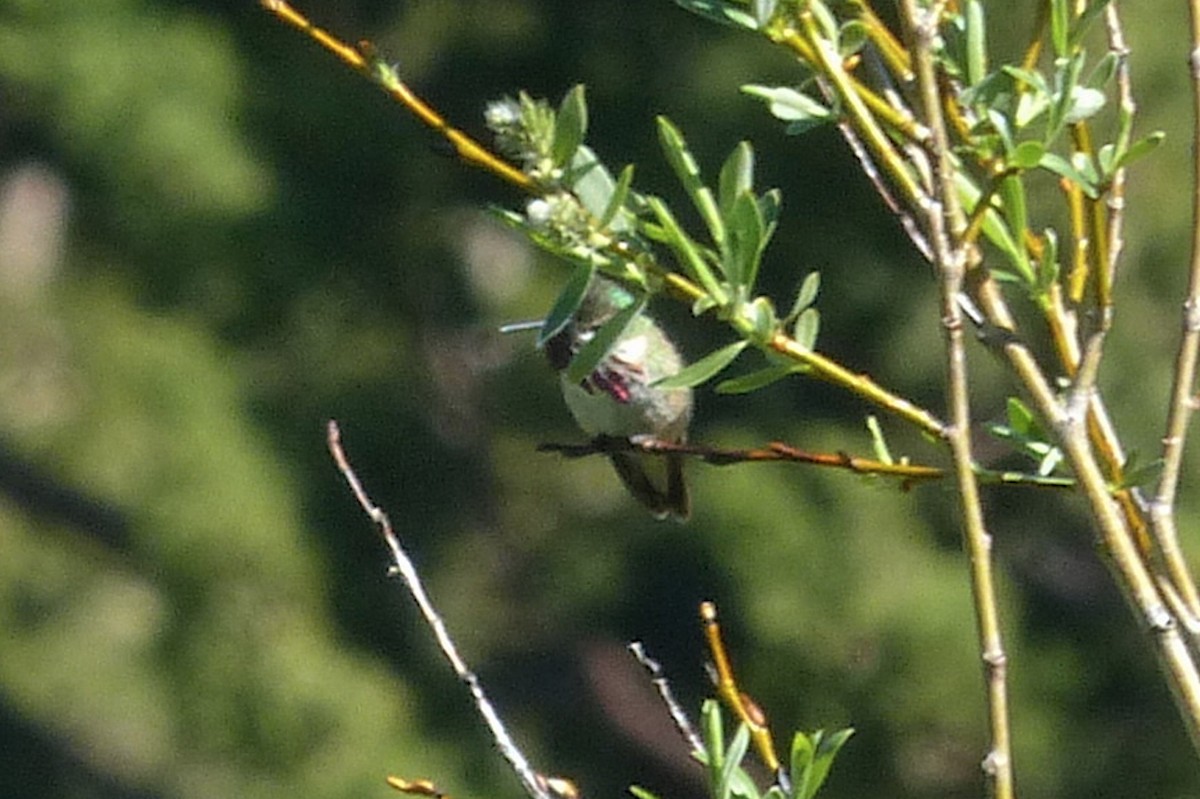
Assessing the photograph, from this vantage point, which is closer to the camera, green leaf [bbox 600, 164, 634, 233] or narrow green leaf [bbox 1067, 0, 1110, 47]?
green leaf [bbox 600, 164, 634, 233]

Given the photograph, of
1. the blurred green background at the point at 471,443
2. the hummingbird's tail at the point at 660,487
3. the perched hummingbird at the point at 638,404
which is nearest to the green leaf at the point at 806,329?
the perched hummingbird at the point at 638,404

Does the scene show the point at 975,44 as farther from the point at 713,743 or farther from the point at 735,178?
the point at 713,743

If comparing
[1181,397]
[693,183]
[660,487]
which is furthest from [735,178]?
[660,487]

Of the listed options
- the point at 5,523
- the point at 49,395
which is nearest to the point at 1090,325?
the point at 49,395

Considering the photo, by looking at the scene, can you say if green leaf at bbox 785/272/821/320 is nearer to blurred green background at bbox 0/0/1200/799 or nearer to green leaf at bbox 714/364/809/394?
green leaf at bbox 714/364/809/394

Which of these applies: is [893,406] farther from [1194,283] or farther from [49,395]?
[49,395]

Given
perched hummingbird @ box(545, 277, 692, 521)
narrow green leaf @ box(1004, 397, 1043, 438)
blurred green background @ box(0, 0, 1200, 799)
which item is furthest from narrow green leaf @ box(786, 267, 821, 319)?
blurred green background @ box(0, 0, 1200, 799)
